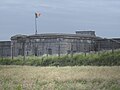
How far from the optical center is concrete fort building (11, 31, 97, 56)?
93.3 feet

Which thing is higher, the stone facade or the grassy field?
the grassy field

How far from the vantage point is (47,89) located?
1116cm

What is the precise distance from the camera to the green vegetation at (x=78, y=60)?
2148cm

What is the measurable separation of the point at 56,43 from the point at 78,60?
5927mm

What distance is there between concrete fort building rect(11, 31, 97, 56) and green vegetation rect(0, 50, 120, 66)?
9.81 feet

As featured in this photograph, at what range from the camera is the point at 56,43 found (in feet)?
93.7

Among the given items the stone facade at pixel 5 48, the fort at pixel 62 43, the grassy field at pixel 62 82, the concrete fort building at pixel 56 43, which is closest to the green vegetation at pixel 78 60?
the fort at pixel 62 43

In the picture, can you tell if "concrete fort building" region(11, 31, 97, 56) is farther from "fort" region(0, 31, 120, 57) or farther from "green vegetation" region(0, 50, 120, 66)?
"green vegetation" region(0, 50, 120, 66)

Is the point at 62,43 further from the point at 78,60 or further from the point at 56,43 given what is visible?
the point at 78,60

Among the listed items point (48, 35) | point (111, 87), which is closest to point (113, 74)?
point (111, 87)

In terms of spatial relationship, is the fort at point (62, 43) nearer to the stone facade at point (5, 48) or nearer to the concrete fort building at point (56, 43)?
the concrete fort building at point (56, 43)

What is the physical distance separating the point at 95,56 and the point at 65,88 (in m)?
11.4

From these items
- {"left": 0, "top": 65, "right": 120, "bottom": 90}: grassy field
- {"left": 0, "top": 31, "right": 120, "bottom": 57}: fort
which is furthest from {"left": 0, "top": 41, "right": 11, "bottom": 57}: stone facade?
{"left": 0, "top": 65, "right": 120, "bottom": 90}: grassy field

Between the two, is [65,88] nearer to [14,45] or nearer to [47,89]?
[47,89]
